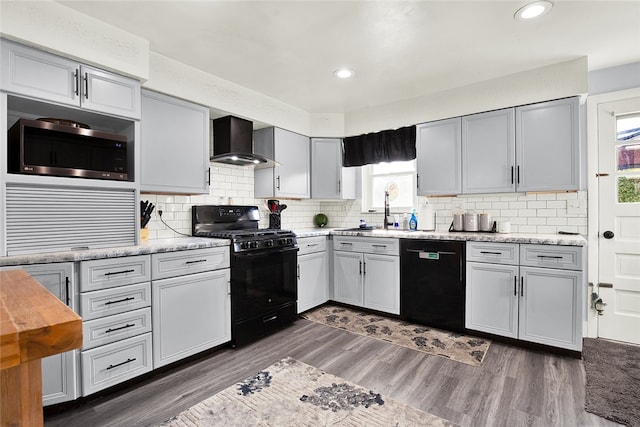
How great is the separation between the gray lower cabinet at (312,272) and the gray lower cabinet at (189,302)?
998 millimetres

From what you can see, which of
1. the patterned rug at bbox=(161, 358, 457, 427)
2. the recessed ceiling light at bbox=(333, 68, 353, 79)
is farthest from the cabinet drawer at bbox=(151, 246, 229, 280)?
the recessed ceiling light at bbox=(333, 68, 353, 79)

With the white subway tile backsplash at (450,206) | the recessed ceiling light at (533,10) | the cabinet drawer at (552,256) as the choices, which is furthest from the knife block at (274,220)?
the recessed ceiling light at (533,10)

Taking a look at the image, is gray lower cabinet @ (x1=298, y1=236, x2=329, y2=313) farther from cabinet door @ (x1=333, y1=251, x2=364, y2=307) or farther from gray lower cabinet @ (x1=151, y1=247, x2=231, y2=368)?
gray lower cabinet @ (x1=151, y1=247, x2=231, y2=368)

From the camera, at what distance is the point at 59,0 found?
198 centimetres

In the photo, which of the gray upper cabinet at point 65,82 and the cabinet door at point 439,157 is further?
the cabinet door at point 439,157

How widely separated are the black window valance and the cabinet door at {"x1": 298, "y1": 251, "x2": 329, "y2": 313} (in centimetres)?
137

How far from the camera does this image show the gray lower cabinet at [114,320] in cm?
196

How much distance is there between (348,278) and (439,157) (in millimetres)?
1740

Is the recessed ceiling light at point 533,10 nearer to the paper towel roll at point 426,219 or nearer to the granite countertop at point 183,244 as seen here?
the granite countertop at point 183,244

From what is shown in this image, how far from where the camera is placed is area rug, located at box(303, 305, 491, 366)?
2678 millimetres

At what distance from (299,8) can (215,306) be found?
A: 7.64 feet

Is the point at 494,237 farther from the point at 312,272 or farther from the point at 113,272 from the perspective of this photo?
the point at 113,272

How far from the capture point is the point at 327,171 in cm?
430

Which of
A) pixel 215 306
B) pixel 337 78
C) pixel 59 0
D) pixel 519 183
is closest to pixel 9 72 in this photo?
pixel 59 0
